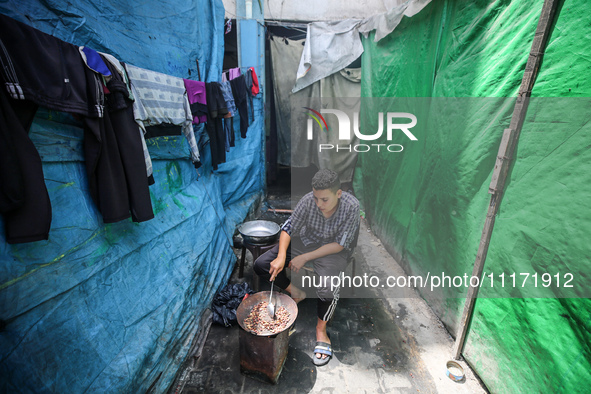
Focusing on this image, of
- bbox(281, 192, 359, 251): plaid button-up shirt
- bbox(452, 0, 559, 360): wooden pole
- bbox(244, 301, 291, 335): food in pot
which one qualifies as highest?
bbox(452, 0, 559, 360): wooden pole

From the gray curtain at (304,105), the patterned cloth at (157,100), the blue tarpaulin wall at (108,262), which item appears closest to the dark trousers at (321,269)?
the blue tarpaulin wall at (108,262)

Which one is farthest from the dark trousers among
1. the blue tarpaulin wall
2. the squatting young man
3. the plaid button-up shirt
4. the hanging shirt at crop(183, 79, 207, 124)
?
the hanging shirt at crop(183, 79, 207, 124)

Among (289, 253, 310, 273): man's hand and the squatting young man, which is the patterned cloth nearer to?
the squatting young man

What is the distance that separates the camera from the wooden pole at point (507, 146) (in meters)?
1.77

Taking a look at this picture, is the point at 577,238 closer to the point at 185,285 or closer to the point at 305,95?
the point at 185,285

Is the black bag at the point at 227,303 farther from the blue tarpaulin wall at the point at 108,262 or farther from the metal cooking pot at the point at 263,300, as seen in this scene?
the metal cooking pot at the point at 263,300

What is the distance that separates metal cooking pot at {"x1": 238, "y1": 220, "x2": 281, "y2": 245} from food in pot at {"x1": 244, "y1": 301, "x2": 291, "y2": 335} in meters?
0.96

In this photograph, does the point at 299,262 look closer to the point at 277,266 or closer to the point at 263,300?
the point at 277,266

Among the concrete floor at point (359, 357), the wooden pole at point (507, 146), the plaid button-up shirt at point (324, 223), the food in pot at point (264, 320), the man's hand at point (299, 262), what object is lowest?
the concrete floor at point (359, 357)

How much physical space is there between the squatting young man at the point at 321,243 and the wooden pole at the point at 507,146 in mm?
1224

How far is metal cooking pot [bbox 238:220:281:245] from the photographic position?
3.45 m

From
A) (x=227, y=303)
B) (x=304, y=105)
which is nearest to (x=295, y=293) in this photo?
(x=227, y=303)

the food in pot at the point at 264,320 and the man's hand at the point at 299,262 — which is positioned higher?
the man's hand at the point at 299,262

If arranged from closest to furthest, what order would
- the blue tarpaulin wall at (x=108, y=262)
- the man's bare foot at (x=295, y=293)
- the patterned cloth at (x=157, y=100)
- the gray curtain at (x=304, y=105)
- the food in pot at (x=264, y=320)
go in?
the blue tarpaulin wall at (x=108, y=262) < the patterned cloth at (x=157, y=100) < the food in pot at (x=264, y=320) < the man's bare foot at (x=295, y=293) < the gray curtain at (x=304, y=105)
